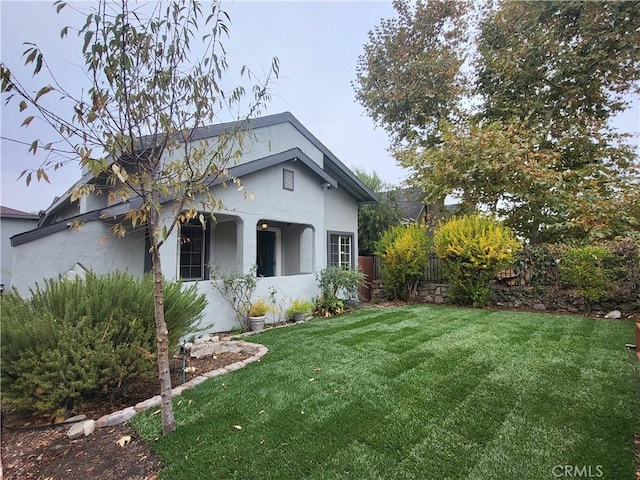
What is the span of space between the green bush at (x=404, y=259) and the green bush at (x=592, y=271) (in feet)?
13.4

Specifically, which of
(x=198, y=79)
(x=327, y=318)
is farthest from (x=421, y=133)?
(x=198, y=79)

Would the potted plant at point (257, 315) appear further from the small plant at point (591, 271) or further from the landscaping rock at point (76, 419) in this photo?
the small plant at point (591, 271)

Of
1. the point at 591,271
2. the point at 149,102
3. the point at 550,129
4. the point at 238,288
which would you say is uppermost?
the point at 550,129

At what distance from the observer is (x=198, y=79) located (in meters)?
3.15

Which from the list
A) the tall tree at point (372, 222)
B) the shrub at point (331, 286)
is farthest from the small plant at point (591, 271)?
the tall tree at point (372, 222)

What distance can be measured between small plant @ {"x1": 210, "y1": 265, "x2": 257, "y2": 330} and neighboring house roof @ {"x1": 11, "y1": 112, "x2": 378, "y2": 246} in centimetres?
238

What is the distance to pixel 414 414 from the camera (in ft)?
10.7

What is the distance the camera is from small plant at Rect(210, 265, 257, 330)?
749 cm

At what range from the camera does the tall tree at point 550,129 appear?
35.9ft

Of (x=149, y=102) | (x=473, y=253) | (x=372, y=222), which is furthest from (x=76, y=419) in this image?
(x=372, y=222)

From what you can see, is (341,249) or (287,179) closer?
(287,179)

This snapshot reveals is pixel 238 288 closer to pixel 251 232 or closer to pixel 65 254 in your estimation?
pixel 251 232

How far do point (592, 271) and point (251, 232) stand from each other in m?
8.91

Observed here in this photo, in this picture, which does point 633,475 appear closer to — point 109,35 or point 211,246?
point 109,35
